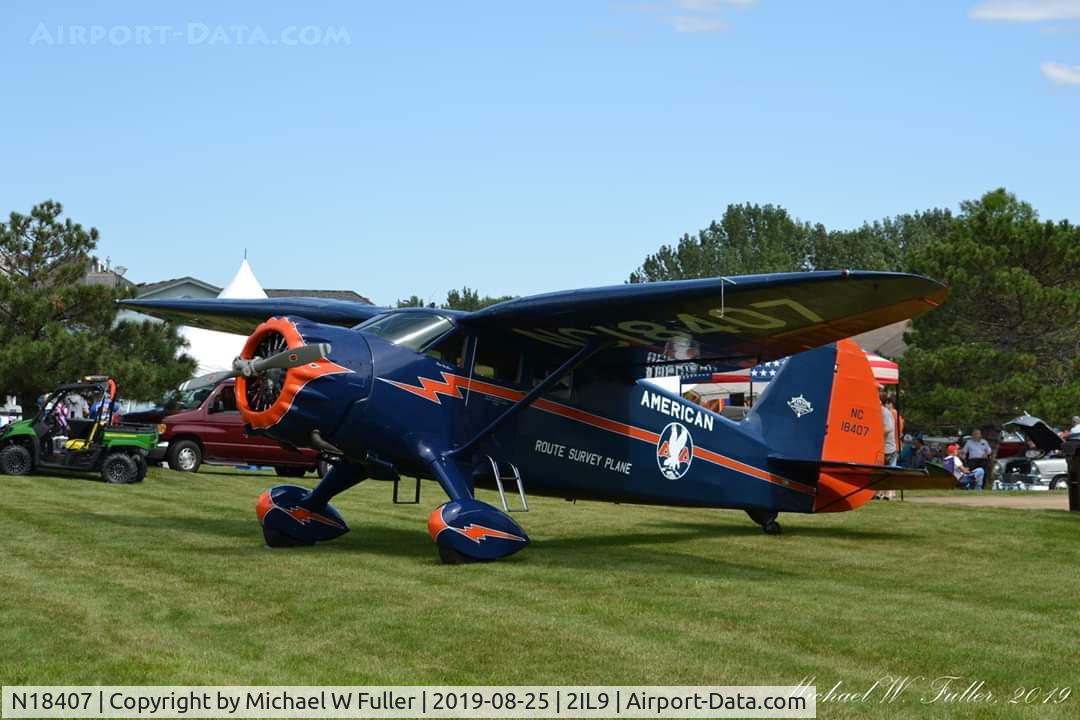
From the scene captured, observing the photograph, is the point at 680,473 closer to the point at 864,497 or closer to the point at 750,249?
the point at 864,497

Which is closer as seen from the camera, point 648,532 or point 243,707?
point 243,707

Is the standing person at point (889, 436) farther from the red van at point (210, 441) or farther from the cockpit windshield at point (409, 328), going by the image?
the red van at point (210, 441)

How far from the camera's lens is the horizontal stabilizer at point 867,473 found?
14.6 meters

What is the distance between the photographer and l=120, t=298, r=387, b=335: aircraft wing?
14461 millimetres

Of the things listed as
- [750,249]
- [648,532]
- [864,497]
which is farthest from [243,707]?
[750,249]

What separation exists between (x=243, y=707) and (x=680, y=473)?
8.87 m

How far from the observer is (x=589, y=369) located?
44.2 ft

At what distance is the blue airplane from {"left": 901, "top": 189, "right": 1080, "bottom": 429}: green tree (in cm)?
2774

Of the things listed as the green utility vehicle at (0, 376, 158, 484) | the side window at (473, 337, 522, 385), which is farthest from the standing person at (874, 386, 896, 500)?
the green utility vehicle at (0, 376, 158, 484)

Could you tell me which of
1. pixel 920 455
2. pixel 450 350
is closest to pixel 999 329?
pixel 920 455

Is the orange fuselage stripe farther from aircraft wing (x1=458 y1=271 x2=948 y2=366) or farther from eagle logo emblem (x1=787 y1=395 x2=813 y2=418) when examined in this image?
eagle logo emblem (x1=787 y1=395 x2=813 y2=418)

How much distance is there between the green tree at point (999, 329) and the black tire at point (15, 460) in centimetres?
2862

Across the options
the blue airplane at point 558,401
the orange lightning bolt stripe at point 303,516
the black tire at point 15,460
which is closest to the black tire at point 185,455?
the black tire at point 15,460

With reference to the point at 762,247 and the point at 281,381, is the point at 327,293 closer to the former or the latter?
the point at 762,247
